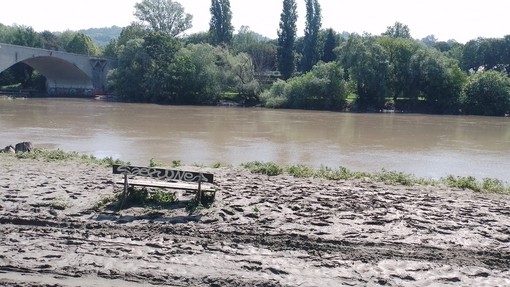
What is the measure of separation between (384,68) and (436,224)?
192 ft

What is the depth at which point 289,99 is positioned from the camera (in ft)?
226

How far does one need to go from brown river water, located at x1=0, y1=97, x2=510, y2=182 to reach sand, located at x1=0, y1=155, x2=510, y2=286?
883 cm

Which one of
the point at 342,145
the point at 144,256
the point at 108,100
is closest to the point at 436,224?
the point at 144,256

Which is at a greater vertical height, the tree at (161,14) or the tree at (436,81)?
the tree at (161,14)

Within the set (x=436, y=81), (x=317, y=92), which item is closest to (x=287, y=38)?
(x=317, y=92)

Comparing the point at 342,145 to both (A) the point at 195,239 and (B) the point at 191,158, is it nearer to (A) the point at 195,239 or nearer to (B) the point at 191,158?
(B) the point at 191,158

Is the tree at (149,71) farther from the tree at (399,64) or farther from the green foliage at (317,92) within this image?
the tree at (399,64)

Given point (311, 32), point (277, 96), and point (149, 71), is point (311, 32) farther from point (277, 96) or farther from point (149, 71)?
point (149, 71)

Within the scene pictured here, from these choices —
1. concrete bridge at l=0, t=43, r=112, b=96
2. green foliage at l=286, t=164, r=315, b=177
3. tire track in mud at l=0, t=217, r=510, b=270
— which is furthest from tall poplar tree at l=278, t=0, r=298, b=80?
tire track in mud at l=0, t=217, r=510, b=270

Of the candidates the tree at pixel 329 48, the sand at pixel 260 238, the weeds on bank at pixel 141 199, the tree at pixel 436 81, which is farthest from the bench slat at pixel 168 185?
the tree at pixel 329 48

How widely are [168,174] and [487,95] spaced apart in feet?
208

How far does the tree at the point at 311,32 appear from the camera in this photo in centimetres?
9181

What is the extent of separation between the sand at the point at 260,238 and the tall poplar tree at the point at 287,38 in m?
74.3

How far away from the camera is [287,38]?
289ft
